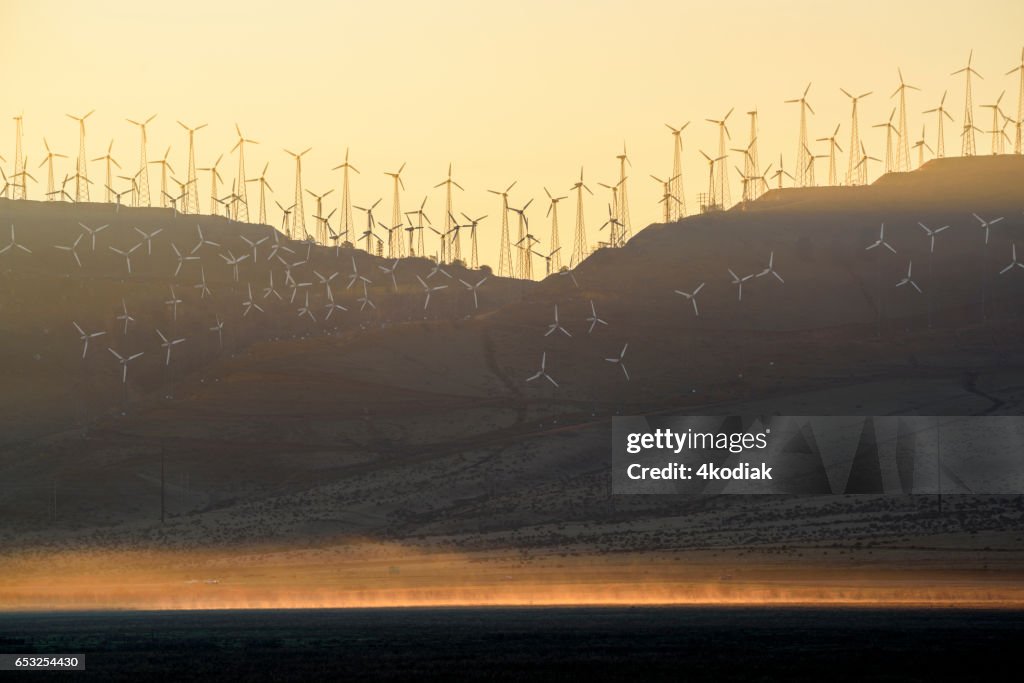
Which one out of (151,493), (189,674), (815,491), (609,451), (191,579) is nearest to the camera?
(189,674)

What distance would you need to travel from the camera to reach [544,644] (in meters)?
67.2

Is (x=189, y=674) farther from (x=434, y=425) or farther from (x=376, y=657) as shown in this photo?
(x=434, y=425)

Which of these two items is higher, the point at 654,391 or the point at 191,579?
the point at 654,391

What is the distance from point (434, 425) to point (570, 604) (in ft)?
298

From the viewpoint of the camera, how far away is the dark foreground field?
5725cm

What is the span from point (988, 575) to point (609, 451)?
68045mm

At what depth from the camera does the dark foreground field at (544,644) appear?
57250mm

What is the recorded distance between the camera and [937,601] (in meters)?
85.2

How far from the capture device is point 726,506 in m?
133

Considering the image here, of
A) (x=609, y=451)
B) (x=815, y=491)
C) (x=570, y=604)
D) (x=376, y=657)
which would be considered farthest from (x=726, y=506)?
(x=376, y=657)

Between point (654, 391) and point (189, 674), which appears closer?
point (189, 674)

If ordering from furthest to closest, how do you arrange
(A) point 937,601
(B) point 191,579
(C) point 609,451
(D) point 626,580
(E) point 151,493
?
(C) point 609,451 < (E) point 151,493 < (B) point 191,579 < (D) point 626,580 < (A) point 937,601

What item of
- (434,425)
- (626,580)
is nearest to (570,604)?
(626,580)

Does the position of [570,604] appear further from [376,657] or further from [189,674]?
[189,674]
